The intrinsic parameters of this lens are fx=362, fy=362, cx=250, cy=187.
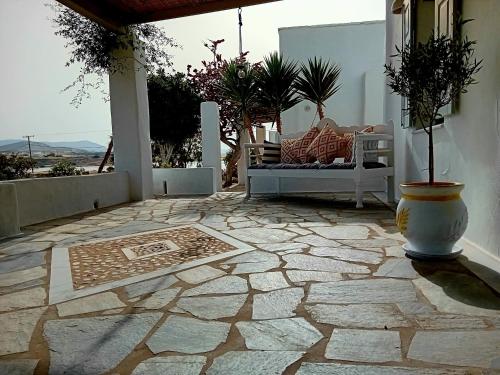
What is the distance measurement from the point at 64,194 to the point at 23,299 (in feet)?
8.83

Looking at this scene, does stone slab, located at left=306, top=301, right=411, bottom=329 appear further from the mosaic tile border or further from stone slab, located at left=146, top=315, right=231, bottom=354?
the mosaic tile border

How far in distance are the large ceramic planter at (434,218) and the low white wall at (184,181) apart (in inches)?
168

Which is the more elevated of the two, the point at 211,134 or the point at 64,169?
the point at 211,134

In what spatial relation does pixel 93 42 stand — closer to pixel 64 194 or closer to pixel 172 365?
pixel 64 194

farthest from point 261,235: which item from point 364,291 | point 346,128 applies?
point 346,128

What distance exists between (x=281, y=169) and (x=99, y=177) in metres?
A: 2.36

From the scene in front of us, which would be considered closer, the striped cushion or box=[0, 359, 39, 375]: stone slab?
box=[0, 359, 39, 375]: stone slab

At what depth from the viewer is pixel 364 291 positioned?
5.42 feet

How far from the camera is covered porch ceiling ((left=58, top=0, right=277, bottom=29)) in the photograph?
4.29 meters

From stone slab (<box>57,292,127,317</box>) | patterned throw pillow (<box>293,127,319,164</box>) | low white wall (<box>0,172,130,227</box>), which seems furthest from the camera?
patterned throw pillow (<box>293,127,319,164</box>)

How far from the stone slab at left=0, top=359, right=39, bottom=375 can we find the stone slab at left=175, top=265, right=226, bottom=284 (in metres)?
0.80

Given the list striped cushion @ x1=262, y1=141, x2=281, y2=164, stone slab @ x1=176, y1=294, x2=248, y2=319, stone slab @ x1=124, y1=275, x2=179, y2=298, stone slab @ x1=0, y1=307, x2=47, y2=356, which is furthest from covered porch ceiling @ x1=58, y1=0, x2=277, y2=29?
stone slab @ x1=176, y1=294, x2=248, y2=319

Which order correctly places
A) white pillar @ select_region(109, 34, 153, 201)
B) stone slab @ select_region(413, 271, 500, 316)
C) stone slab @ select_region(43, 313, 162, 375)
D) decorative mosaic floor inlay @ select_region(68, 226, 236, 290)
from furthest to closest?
white pillar @ select_region(109, 34, 153, 201) < decorative mosaic floor inlay @ select_region(68, 226, 236, 290) < stone slab @ select_region(413, 271, 500, 316) < stone slab @ select_region(43, 313, 162, 375)

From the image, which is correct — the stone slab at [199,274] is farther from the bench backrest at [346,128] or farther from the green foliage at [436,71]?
the bench backrest at [346,128]
